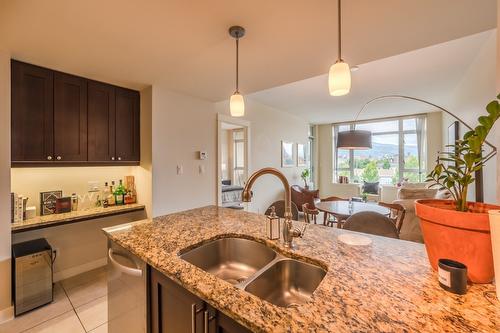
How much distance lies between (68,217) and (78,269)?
83cm

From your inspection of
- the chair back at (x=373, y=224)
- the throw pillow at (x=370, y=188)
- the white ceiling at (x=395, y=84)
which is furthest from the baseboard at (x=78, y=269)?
the throw pillow at (x=370, y=188)

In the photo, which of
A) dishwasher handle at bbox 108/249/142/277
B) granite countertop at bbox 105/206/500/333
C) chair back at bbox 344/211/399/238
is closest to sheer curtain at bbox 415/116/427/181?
chair back at bbox 344/211/399/238

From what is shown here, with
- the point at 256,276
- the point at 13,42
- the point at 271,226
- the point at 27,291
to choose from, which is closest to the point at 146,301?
the point at 256,276

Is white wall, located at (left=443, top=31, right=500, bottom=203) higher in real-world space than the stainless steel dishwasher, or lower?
higher

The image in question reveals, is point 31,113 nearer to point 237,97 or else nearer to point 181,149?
point 181,149

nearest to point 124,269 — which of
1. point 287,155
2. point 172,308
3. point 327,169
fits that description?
point 172,308

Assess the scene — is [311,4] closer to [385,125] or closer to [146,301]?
[146,301]

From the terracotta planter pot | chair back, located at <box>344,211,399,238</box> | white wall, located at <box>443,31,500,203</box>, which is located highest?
white wall, located at <box>443,31,500,203</box>

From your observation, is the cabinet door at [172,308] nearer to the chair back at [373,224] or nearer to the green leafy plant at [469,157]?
the green leafy plant at [469,157]

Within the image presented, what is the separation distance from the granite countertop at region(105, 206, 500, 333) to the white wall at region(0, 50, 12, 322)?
143cm

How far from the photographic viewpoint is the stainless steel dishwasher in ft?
A: 3.88

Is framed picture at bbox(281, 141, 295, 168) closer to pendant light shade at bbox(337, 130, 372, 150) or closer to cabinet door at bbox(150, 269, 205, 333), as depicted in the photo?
pendant light shade at bbox(337, 130, 372, 150)

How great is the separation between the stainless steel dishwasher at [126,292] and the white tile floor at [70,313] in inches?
25.9

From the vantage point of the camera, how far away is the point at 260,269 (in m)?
1.13
